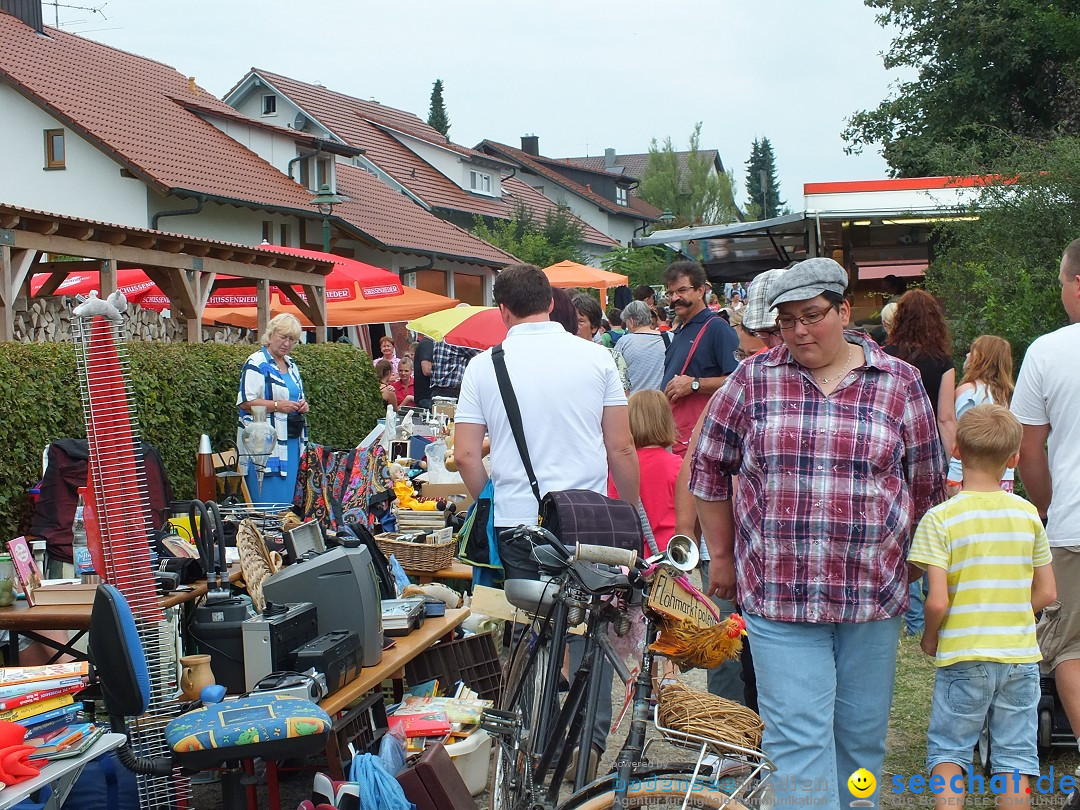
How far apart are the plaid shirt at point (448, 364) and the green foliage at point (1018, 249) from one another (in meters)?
4.67

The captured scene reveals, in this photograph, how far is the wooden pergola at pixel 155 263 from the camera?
9469 millimetres

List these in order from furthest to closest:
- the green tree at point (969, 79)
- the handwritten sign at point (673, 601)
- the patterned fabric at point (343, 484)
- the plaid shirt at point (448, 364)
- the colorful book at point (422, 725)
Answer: the green tree at point (969, 79), the plaid shirt at point (448, 364), the patterned fabric at point (343, 484), the colorful book at point (422, 725), the handwritten sign at point (673, 601)

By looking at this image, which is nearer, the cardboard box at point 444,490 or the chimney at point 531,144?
the cardboard box at point 444,490

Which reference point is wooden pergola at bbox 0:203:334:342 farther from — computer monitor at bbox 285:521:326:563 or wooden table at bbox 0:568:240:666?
wooden table at bbox 0:568:240:666

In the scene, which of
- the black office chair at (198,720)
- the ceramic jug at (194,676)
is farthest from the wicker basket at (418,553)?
the black office chair at (198,720)

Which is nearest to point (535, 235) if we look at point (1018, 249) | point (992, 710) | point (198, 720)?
point (1018, 249)

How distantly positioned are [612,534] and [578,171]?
214 feet

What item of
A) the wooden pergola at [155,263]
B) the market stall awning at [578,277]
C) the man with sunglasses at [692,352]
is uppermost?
the market stall awning at [578,277]

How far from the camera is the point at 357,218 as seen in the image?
30.5m

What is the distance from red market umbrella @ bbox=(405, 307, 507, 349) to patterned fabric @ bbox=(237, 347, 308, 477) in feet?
6.77

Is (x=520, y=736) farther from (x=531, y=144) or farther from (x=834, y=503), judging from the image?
(x=531, y=144)

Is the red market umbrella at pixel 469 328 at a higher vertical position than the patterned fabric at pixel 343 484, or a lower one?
higher

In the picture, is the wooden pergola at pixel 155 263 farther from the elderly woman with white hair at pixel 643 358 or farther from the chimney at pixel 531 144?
the chimney at pixel 531 144

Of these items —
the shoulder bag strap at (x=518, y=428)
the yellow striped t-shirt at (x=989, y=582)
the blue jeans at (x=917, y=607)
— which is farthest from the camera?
the blue jeans at (x=917, y=607)
